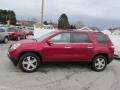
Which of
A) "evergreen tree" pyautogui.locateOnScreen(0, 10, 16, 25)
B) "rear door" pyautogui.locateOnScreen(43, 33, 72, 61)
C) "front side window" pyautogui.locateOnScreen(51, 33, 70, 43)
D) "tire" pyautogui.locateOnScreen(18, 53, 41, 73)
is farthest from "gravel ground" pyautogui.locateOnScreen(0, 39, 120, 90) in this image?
"evergreen tree" pyautogui.locateOnScreen(0, 10, 16, 25)

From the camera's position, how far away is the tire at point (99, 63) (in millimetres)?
9570

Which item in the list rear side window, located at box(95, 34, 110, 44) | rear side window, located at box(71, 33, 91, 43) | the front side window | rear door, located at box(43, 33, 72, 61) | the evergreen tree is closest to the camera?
rear door, located at box(43, 33, 72, 61)

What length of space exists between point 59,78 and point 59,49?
1.26 meters

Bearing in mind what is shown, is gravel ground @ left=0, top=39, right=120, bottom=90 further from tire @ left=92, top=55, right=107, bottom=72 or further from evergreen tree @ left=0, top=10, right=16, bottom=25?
evergreen tree @ left=0, top=10, right=16, bottom=25

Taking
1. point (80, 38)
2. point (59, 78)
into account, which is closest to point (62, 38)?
point (80, 38)

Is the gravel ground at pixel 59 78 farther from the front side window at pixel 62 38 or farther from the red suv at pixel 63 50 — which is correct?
the front side window at pixel 62 38

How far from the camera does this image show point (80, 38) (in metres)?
9.44

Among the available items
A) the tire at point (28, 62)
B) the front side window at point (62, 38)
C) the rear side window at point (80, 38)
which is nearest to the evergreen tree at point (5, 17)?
the rear side window at point (80, 38)

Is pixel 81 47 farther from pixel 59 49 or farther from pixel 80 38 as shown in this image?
pixel 59 49

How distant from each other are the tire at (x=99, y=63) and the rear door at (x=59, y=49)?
1.14 meters

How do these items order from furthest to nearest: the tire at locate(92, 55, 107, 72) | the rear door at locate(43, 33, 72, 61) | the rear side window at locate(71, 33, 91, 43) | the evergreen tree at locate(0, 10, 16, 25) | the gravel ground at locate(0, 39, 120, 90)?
the evergreen tree at locate(0, 10, 16, 25) < the tire at locate(92, 55, 107, 72) < the rear side window at locate(71, 33, 91, 43) < the rear door at locate(43, 33, 72, 61) < the gravel ground at locate(0, 39, 120, 90)

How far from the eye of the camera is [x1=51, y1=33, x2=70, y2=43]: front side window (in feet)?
29.5

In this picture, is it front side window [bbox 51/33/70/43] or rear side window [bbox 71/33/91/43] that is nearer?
front side window [bbox 51/33/70/43]

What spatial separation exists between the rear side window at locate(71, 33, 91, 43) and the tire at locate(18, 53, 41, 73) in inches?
65.8
